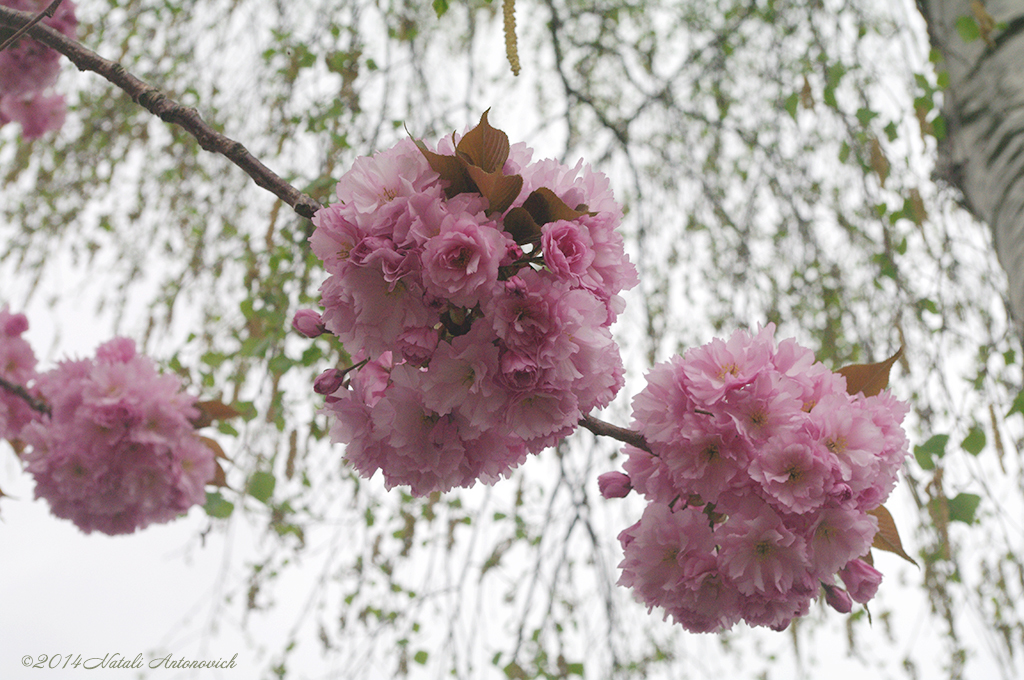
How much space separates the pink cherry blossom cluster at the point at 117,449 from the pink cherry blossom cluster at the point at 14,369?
0.23 meters

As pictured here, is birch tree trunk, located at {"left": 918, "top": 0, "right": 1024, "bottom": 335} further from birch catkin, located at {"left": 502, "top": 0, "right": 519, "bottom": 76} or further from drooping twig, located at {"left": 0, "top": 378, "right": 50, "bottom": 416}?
drooping twig, located at {"left": 0, "top": 378, "right": 50, "bottom": 416}

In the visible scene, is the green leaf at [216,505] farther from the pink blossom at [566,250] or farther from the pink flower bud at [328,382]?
the pink blossom at [566,250]

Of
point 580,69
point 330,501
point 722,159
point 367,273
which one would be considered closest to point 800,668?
point 330,501

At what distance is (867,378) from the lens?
31.1 inches

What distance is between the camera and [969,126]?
1.62m

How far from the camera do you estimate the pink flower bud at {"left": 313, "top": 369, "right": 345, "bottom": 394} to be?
69cm

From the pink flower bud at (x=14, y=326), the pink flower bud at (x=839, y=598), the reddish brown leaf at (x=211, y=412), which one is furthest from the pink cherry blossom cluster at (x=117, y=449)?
the pink flower bud at (x=839, y=598)

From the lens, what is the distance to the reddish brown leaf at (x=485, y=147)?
61 cm

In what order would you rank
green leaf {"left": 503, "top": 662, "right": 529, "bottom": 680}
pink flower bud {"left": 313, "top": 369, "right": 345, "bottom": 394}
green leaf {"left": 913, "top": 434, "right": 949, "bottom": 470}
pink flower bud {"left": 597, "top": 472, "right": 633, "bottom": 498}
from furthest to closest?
green leaf {"left": 503, "top": 662, "right": 529, "bottom": 680} < green leaf {"left": 913, "top": 434, "right": 949, "bottom": 470} < pink flower bud {"left": 597, "top": 472, "right": 633, "bottom": 498} < pink flower bud {"left": 313, "top": 369, "right": 345, "bottom": 394}

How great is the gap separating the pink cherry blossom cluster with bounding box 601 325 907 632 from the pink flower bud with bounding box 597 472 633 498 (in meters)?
0.07

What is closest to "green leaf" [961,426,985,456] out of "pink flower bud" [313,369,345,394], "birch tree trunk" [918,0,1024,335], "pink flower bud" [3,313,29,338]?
"birch tree trunk" [918,0,1024,335]

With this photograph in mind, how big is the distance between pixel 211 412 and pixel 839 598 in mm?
1144

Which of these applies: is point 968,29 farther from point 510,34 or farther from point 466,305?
point 466,305

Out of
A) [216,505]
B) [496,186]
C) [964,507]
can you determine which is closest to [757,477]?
[496,186]
